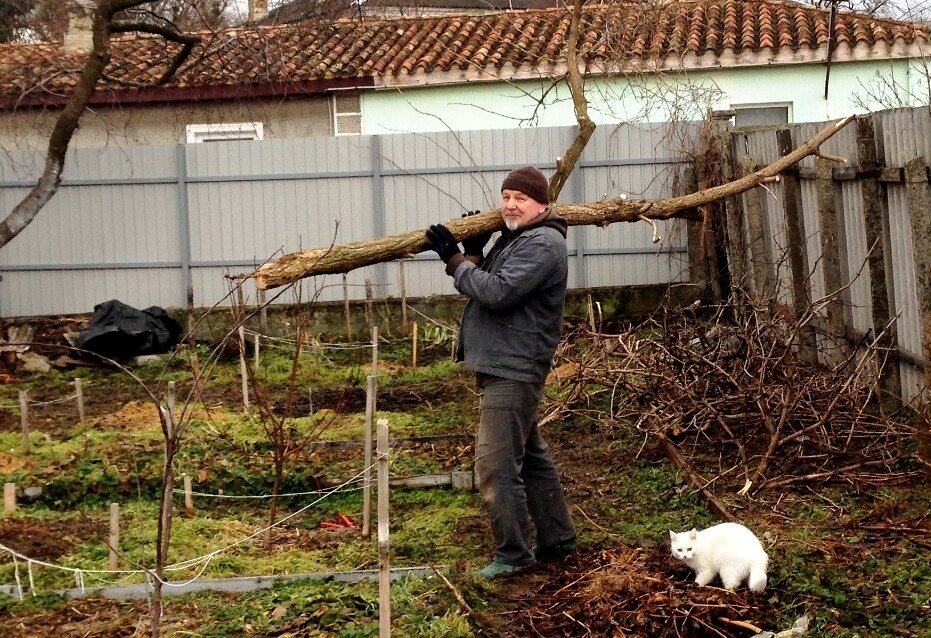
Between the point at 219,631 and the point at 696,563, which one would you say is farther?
the point at 696,563

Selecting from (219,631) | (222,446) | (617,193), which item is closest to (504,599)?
(219,631)

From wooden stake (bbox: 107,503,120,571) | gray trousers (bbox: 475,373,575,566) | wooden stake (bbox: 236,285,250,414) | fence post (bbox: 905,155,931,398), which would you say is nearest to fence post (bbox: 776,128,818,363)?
fence post (bbox: 905,155,931,398)

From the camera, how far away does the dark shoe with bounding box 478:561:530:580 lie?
5375mm

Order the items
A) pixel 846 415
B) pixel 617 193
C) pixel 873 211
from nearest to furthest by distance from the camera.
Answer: pixel 846 415, pixel 873 211, pixel 617 193

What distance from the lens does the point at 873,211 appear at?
769cm

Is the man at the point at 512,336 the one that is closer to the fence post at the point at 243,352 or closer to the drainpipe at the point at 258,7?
the fence post at the point at 243,352

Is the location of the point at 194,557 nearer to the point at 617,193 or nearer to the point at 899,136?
the point at 899,136

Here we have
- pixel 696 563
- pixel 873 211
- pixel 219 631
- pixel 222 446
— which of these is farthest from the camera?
pixel 222 446

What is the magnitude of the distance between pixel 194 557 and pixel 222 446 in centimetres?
237

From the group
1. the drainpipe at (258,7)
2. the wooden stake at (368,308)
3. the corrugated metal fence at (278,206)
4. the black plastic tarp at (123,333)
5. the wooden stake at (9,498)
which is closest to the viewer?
the wooden stake at (9,498)

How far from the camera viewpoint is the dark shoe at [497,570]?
5.38 metres

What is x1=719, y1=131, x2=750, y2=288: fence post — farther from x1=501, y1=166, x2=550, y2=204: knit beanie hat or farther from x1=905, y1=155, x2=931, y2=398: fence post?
x1=501, y1=166, x2=550, y2=204: knit beanie hat

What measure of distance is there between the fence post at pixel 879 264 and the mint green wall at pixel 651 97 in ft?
29.9

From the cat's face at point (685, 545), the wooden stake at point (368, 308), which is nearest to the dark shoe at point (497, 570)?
the cat's face at point (685, 545)
